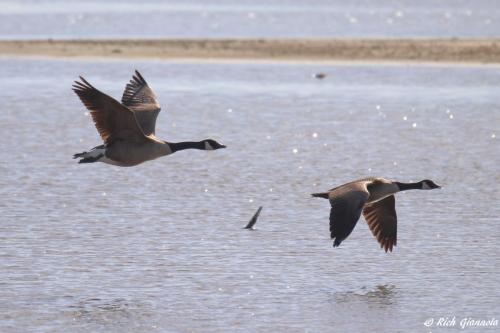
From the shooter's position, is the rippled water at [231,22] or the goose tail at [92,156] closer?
the goose tail at [92,156]

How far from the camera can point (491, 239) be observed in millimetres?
13500

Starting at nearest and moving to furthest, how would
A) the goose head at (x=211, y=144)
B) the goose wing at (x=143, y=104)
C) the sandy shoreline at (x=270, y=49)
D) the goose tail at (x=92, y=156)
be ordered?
the goose tail at (x=92, y=156), the goose head at (x=211, y=144), the goose wing at (x=143, y=104), the sandy shoreline at (x=270, y=49)

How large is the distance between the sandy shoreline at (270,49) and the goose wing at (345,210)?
2336 centimetres

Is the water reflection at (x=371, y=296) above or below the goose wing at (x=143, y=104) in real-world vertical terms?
below

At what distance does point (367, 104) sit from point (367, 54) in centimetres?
908

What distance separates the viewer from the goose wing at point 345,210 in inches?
416

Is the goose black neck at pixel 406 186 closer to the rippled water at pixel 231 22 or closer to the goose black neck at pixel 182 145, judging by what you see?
the goose black neck at pixel 182 145

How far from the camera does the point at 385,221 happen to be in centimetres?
1218

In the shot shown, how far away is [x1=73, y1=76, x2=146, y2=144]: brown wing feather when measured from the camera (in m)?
11.8

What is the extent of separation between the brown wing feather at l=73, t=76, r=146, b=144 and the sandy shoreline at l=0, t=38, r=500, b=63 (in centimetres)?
2220

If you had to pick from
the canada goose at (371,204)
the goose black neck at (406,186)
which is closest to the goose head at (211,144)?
the canada goose at (371,204)

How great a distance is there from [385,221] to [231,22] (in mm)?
42507

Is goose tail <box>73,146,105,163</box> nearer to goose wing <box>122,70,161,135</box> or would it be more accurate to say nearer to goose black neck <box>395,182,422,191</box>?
goose wing <box>122,70,161,135</box>

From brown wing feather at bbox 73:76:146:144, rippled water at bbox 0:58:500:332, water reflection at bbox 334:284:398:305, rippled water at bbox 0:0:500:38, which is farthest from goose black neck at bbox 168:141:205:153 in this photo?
rippled water at bbox 0:0:500:38
